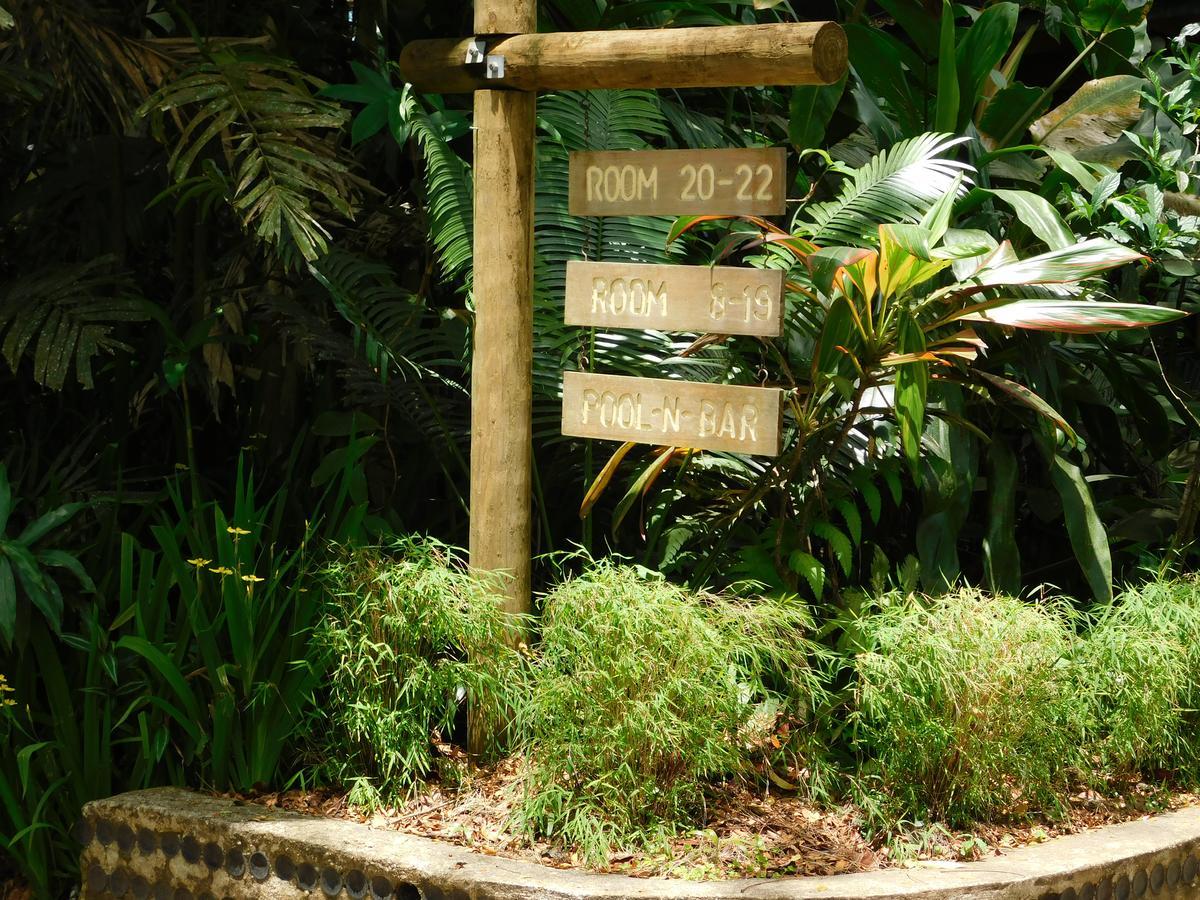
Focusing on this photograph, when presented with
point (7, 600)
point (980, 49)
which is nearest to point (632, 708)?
point (7, 600)

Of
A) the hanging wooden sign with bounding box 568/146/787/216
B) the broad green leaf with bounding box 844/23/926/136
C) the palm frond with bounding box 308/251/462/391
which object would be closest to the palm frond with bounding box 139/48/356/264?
the palm frond with bounding box 308/251/462/391

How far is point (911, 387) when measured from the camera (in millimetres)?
3225

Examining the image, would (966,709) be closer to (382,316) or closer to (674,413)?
(674,413)

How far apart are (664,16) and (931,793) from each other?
3.12 meters

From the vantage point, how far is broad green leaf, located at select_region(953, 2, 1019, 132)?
4.14 metres

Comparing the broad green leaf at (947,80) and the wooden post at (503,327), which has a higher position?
the broad green leaf at (947,80)

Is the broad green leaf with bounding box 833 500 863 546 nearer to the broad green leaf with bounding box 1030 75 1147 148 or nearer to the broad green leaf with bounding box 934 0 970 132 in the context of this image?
the broad green leaf with bounding box 934 0 970 132

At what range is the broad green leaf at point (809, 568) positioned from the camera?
3.39 m

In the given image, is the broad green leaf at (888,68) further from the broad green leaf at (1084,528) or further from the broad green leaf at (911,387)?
the broad green leaf at (911,387)

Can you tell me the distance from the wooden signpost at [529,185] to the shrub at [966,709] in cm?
57

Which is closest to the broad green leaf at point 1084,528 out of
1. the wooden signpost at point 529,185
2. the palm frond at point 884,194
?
the palm frond at point 884,194

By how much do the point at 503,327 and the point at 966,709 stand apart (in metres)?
1.42

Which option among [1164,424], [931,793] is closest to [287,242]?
[931,793]

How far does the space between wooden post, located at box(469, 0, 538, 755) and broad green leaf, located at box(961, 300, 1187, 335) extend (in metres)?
1.17
